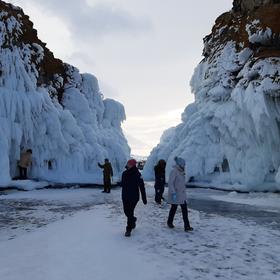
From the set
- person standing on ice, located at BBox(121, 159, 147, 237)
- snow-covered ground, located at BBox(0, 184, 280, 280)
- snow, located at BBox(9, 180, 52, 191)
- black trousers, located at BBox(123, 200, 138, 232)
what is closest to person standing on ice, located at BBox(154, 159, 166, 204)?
snow-covered ground, located at BBox(0, 184, 280, 280)

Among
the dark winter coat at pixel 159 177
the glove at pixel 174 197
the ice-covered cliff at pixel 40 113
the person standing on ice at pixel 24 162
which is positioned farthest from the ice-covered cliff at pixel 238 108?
the person standing on ice at pixel 24 162

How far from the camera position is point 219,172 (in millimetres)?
27500

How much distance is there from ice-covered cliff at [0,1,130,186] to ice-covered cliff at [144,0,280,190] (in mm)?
6527

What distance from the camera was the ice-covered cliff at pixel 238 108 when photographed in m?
20.9

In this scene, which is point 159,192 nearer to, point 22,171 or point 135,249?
point 135,249

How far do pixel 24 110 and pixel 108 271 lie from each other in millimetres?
18916

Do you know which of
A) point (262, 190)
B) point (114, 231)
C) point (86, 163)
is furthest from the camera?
point (86, 163)

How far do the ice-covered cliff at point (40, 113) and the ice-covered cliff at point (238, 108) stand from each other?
6527mm

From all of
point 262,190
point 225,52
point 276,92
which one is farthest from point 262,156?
point 225,52

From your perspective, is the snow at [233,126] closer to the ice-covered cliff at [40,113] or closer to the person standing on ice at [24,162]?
the ice-covered cliff at [40,113]

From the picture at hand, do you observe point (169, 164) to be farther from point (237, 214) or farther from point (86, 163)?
point (237, 214)

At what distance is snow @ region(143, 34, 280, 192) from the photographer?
20.7 meters

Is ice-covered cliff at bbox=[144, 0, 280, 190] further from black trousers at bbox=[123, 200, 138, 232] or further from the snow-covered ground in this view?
black trousers at bbox=[123, 200, 138, 232]

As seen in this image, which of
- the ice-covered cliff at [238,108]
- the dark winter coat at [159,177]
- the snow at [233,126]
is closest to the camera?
the dark winter coat at [159,177]
